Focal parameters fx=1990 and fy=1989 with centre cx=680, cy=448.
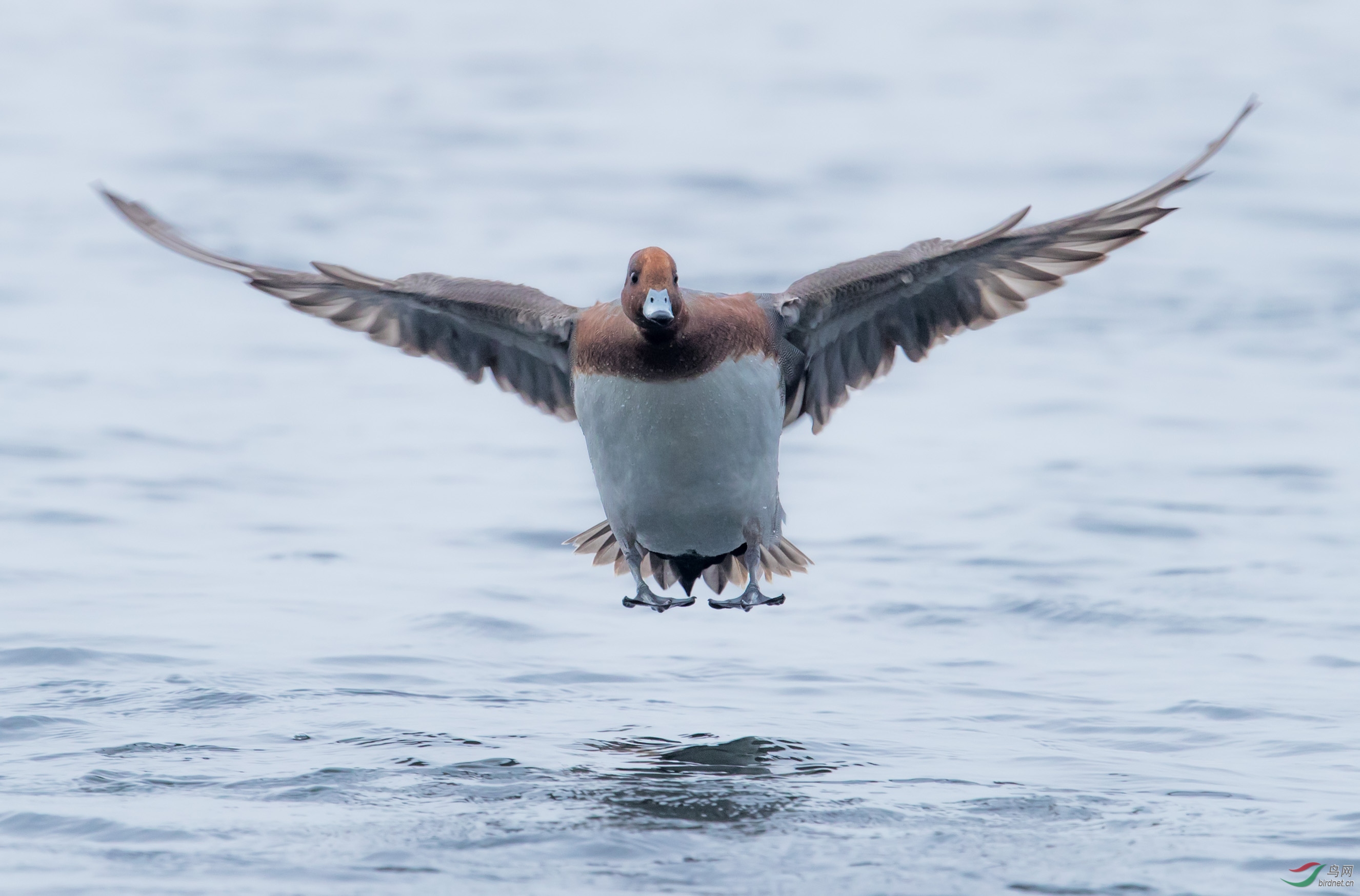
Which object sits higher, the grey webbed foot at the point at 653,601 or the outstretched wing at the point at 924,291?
→ the outstretched wing at the point at 924,291

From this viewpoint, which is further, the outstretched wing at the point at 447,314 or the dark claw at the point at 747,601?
the dark claw at the point at 747,601

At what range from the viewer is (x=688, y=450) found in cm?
875

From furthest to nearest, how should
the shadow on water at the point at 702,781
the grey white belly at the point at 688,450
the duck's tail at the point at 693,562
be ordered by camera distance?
the duck's tail at the point at 693,562 → the grey white belly at the point at 688,450 → the shadow on water at the point at 702,781

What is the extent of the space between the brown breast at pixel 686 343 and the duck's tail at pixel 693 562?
111 cm

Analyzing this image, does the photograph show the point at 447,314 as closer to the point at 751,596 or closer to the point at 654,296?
the point at 654,296

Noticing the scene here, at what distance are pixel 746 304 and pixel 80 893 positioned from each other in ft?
12.5

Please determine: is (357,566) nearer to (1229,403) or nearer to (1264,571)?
(1264,571)

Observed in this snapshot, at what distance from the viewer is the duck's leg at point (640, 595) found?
9055mm

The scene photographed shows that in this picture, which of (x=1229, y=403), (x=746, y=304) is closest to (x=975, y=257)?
(x=746, y=304)

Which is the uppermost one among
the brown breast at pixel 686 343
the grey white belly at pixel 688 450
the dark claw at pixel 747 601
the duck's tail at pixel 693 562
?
the brown breast at pixel 686 343

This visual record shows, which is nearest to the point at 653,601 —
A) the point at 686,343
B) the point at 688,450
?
the point at 688,450

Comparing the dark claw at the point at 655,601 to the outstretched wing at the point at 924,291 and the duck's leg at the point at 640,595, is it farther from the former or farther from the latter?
the outstretched wing at the point at 924,291

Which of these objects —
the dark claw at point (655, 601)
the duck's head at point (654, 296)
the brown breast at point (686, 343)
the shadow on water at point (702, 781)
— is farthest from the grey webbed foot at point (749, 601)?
the duck's head at point (654, 296)

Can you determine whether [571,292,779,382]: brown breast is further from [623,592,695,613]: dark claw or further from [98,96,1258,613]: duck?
[623,592,695,613]: dark claw
